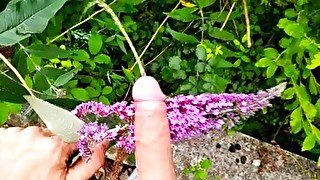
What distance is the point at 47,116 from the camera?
805mm

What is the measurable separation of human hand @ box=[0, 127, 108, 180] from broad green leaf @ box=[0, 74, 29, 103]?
0.10 meters

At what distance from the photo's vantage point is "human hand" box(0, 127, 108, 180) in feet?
2.54

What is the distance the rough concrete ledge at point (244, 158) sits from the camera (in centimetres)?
171

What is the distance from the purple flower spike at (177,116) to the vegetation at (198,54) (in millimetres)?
478

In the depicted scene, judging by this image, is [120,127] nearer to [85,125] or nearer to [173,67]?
[85,125]

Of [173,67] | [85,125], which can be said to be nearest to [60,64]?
[173,67]

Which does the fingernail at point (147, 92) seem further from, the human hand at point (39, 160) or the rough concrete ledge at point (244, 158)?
the rough concrete ledge at point (244, 158)

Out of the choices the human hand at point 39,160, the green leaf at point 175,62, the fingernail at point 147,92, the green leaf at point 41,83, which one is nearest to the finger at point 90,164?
the human hand at point 39,160

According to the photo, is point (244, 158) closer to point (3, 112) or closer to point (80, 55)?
point (80, 55)

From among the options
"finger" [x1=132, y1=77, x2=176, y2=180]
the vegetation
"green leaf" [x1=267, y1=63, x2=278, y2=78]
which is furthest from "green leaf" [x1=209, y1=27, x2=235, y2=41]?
Answer: "finger" [x1=132, y1=77, x2=176, y2=180]

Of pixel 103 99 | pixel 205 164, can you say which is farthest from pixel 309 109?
pixel 103 99

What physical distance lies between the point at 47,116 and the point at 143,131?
0.19 meters

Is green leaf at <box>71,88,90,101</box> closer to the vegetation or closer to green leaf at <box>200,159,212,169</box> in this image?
the vegetation

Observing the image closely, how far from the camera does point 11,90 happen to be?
89 centimetres
